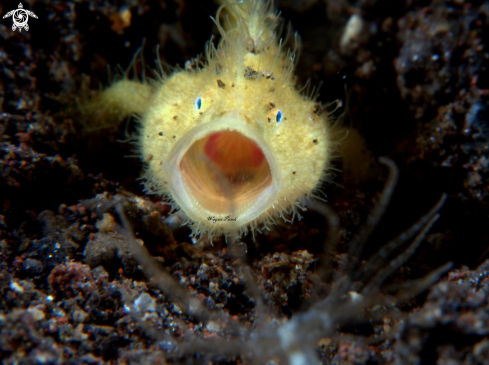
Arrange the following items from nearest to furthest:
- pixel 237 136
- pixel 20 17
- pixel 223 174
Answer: pixel 237 136 → pixel 223 174 → pixel 20 17

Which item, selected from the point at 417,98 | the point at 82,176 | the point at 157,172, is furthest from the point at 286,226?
the point at 82,176

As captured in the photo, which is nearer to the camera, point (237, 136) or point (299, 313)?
point (299, 313)

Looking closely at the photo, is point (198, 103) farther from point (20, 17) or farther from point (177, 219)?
point (20, 17)

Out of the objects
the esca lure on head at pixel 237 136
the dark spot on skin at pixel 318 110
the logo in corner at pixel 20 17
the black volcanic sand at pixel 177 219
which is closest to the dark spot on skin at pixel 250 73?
the esca lure on head at pixel 237 136

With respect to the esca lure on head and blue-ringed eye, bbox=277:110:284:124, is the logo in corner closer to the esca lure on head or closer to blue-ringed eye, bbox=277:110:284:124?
the esca lure on head

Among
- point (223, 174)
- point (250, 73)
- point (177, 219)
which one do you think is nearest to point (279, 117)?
point (250, 73)

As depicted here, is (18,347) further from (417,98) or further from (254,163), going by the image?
(417,98)

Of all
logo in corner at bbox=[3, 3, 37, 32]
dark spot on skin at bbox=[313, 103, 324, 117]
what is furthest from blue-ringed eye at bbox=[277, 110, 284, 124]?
logo in corner at bbox=[3, 3, 37, 32]
